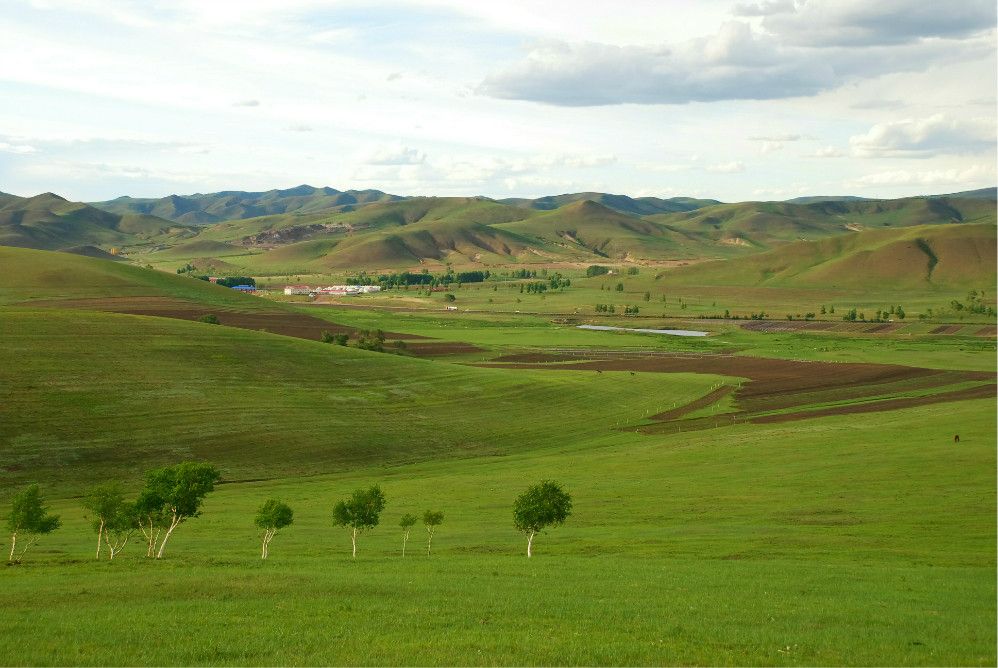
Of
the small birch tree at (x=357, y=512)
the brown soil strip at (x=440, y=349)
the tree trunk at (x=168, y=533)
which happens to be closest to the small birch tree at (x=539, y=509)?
the small birch tree at (x=357, y=512)

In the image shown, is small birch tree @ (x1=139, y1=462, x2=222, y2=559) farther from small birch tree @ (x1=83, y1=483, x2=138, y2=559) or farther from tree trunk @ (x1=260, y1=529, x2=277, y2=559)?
tree trunk @ (x1=260, y1=529, x2=277, y2=559)

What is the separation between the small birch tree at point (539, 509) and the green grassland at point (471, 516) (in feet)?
4.12

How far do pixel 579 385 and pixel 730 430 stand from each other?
24.4 metres

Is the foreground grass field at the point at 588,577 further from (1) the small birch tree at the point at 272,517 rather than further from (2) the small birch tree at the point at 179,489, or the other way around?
(2) the small birch tree at the point at 179,489

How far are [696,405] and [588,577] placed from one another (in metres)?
72.2

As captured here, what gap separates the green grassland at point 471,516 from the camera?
2598 cm

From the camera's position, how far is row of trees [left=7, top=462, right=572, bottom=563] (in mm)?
44000

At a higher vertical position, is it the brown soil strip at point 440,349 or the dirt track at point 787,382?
the brown soil strip at point 440,349

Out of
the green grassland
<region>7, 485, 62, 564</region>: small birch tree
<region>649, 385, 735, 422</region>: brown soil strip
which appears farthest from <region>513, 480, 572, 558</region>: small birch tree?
<region>649, 385, 735, 422</region>: brown soil strip

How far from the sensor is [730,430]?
89625mm

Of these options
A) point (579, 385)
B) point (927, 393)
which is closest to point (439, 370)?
point (579, 385)

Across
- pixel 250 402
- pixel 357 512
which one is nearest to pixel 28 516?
pixel 357 512

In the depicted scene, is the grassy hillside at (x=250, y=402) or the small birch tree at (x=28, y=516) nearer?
the small birch tree at (x=28, y=516)

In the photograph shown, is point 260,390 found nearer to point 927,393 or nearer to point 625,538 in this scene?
point 625,538
